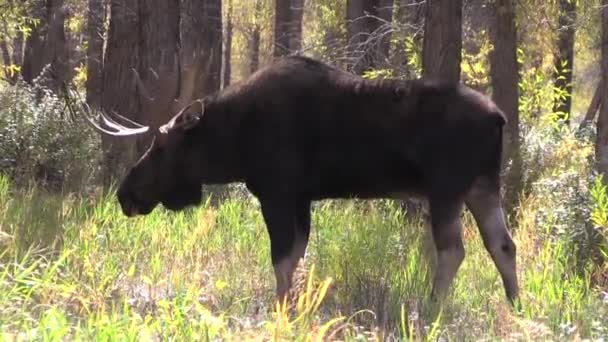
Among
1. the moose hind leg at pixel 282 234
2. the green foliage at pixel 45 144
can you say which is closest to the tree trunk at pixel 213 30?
the green foliage at pixel 45 144

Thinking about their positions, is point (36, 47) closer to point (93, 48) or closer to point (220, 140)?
point (93, 48)

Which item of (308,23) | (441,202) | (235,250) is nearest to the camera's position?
(441,202)

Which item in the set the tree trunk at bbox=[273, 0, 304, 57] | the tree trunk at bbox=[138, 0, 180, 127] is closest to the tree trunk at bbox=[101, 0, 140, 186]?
the tree trunk at bbox=[138, 0, 180, 127]

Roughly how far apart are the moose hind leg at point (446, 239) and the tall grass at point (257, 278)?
15 centimetres

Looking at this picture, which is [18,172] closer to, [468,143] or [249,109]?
[249,109]

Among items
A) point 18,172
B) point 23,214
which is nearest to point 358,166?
point 23,214

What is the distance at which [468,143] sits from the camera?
7.01m

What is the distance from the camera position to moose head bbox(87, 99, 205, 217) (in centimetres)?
786

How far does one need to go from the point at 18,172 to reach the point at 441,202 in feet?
20.8

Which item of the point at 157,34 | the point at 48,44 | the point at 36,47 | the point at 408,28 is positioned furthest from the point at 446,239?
the point at 36,47

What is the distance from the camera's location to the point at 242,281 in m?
7.24

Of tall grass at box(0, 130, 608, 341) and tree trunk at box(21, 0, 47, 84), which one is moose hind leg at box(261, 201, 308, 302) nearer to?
tall grass at box(0, 130, 608, 341)

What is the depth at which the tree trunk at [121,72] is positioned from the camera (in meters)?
12.3

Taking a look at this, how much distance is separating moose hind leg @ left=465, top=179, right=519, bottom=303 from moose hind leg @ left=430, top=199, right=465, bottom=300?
286 mm
